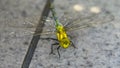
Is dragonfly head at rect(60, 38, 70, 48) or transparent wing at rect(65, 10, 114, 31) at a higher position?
transparent wing at rect(65, 10, 114, 31)

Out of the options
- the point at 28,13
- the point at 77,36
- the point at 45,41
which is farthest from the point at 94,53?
the point at 28,13

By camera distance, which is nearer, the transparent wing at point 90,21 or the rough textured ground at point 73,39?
the rough textured ground at point 73,39

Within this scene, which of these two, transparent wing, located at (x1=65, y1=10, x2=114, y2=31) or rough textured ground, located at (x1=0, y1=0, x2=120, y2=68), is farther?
transparent wing, located at (x1=65, y1=10, x2=114, y2=31)

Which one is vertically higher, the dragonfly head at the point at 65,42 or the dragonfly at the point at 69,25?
the dragonfly at the point at 69,25

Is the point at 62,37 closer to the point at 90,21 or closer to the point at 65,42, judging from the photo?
the point at 65,42

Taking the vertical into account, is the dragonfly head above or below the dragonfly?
below

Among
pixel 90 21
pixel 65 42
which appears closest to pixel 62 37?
pixel 65 42
